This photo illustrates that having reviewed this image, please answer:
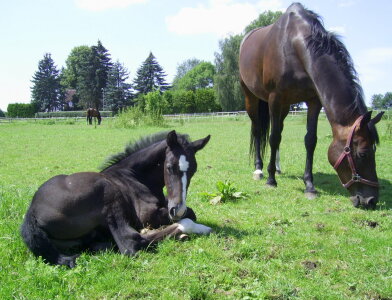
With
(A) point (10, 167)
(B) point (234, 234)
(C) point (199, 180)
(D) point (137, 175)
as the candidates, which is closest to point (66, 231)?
(D) point (137, 175)

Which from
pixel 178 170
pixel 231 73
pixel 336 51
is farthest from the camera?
pixel 231 73

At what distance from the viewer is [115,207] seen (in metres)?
3.88

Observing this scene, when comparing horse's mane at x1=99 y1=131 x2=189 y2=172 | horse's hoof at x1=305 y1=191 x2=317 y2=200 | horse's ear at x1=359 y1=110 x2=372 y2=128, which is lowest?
horse's hoof at x1=305 y1=191 x2=317 y2=200

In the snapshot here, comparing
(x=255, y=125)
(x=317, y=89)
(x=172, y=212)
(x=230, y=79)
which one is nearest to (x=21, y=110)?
(x=230, y=79)

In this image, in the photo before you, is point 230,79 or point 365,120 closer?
point 365,120

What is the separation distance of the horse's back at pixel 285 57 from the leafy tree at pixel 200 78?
97.1 metres

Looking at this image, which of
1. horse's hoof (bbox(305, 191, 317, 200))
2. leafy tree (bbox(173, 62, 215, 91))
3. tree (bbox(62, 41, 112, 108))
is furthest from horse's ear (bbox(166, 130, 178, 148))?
leafy tree (bbox(173, 62, 215, 91))

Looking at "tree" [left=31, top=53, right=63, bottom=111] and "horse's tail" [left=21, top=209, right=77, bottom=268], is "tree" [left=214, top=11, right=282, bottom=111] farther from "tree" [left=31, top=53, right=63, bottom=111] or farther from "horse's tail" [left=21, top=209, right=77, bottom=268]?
"horse's tail" [left=21, top=209, right=77, bottom=268]

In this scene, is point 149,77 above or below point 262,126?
above

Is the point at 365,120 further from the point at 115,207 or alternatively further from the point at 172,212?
the point at 115,207

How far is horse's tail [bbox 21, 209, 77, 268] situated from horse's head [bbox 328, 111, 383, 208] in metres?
3.86

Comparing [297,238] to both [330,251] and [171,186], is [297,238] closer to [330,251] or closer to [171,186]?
[330,251]

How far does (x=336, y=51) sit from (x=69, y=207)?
4578 millimetres

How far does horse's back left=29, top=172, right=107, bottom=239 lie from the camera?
3658 millimetres
